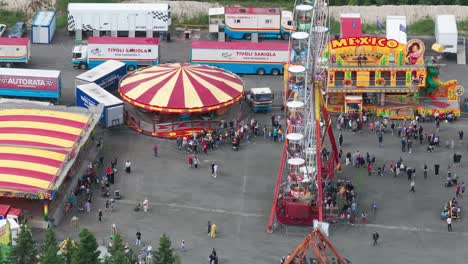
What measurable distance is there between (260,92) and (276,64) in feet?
23.4

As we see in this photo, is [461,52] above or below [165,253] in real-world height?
above

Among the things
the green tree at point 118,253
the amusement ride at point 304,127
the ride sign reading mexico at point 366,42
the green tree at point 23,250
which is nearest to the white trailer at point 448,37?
the ride sign reading mexico at point 366,42

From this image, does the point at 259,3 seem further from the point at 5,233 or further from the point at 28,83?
the point at 5,233

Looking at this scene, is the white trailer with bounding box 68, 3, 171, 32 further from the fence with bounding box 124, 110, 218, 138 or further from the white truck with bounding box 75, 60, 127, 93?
the fence with bounding box 124, 110, 218, 138

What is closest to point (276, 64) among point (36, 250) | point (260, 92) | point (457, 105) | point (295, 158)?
point (260, 92)

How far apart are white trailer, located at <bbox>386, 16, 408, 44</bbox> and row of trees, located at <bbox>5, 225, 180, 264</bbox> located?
4317 centimetres

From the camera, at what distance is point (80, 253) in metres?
83.6

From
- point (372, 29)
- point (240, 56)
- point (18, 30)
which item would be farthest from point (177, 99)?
point (372, 29)

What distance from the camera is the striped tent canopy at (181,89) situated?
108 m

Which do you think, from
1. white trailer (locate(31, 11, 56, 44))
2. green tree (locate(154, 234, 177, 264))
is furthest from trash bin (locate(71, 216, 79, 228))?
white trailer (locate(31, 11, 56, 44))

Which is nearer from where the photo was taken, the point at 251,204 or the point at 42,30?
the point at 251,204

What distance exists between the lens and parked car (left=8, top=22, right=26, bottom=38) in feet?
415

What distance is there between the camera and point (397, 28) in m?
124

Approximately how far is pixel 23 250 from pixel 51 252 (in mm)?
2745
